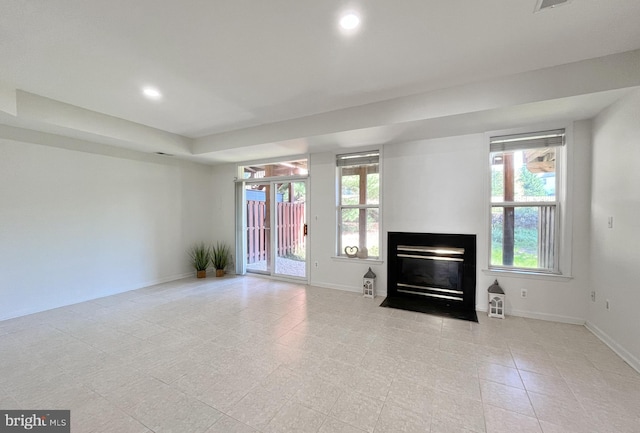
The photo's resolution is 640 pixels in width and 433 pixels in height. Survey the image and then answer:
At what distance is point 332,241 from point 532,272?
9.94 feet

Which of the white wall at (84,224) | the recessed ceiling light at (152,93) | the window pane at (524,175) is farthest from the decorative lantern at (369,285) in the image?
the white wall at (84,224)

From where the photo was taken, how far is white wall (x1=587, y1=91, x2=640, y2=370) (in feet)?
7.60

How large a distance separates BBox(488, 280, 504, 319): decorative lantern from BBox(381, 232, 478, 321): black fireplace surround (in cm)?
24

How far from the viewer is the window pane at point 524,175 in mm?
3387

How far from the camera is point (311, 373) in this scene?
2205 mm

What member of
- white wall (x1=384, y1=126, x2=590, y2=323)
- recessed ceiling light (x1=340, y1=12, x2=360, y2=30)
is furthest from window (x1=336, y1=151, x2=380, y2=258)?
recessed ceiling light (x1=340, y1=12, x2=360, y2=30)

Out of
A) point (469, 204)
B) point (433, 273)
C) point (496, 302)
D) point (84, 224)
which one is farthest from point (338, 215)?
point (84, 224)

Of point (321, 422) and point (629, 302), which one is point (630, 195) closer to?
point (629, 302)

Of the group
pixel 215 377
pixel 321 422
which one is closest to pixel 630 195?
pixel 321 422

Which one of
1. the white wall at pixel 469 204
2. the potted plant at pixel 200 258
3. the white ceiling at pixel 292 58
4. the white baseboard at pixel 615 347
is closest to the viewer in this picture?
the white ceiling at pixel 292 58

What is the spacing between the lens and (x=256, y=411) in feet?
5.87

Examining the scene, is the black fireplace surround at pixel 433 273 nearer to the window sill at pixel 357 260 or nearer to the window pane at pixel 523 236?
the window sill at pixel 357 260

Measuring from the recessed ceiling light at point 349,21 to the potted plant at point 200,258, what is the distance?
5304 mm

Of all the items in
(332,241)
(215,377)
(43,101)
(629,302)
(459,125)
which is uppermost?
(43,101)
